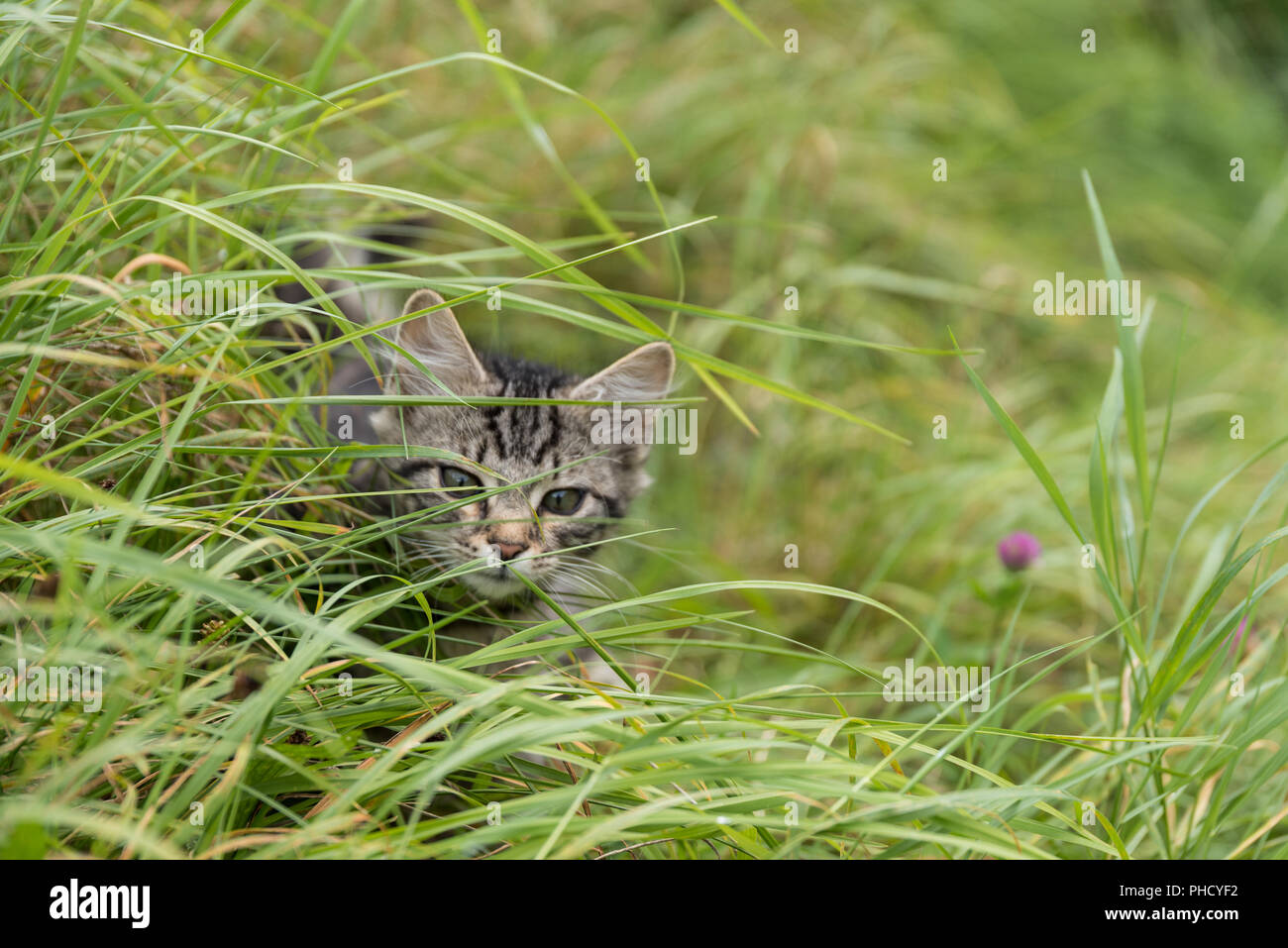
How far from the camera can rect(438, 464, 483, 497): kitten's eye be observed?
2527 millimetres

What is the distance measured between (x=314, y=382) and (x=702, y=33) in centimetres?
338

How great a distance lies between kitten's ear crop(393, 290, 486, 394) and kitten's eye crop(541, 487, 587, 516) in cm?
38

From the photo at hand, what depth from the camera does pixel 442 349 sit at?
2.65m

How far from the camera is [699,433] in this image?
13.9ft

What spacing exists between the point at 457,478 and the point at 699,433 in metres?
1.85

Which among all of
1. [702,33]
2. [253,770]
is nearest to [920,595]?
[253,770]
